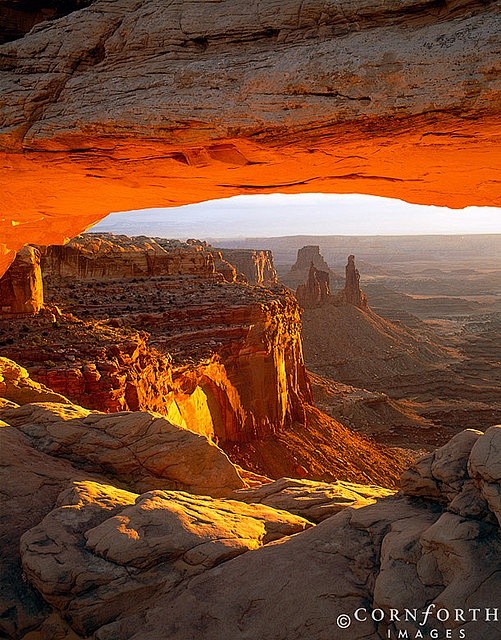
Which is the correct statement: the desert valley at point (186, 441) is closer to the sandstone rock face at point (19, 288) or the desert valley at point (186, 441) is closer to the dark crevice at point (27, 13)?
the sandstone rock face at point (19, 288)

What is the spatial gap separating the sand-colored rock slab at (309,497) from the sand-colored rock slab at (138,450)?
0.59m

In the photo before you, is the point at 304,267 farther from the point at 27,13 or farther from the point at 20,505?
the point at 20,505

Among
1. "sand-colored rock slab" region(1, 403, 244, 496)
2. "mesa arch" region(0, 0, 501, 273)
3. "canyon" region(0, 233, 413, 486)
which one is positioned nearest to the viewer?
"mesa arch" region(0, 0, 501, 273)

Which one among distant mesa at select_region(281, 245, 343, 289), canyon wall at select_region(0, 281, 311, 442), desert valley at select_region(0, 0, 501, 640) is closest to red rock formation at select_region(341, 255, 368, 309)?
canyon wall at select_region(0, 281, 311, 442)

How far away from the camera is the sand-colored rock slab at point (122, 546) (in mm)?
4695

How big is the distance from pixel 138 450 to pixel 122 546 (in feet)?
8.63

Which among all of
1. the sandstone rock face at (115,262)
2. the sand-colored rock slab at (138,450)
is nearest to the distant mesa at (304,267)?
the sandstone rock face at (115,262)

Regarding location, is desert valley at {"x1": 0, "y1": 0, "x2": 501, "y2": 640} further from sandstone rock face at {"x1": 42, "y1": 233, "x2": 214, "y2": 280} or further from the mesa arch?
sandstone rock face at {"x1": 42, "y1": 233, "x2": 214, "y2": 280}

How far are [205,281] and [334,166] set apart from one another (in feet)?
74.2

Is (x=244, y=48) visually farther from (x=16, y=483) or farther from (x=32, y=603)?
(x=32, y=603)

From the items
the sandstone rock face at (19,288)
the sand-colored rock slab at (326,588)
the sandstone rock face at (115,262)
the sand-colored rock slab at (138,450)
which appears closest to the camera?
the sand-colored rock slab at (326,588)

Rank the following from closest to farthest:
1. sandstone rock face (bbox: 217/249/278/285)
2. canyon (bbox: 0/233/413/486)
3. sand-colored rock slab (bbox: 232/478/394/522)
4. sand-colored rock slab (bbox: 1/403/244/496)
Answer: sand-colored rock slab (bbox: 232/478/394/522) → sand-colored rock slab (bbox: 1/403/244/496) → canyon (bbox: 0/233/413/486) → sandstone rock face (bbox: 217/249/278/285)

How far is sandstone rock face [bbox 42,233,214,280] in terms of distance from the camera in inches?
1048

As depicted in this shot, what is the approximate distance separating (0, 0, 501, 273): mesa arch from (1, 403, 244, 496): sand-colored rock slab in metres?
4.20
